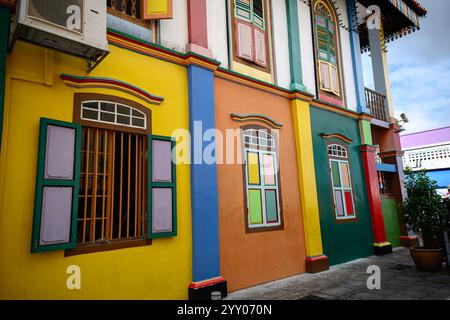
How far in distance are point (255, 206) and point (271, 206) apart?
17.3 inches

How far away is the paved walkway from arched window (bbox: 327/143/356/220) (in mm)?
1385

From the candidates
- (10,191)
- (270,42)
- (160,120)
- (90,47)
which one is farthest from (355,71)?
(10,191)

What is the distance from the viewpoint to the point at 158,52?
479cm

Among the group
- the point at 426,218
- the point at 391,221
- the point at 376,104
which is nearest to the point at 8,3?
the point at 426,218

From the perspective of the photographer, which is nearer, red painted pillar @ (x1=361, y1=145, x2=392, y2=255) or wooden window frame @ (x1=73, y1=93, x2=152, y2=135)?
wooden window frame @ (x1=73, y1=93, x2=152, y2=135)

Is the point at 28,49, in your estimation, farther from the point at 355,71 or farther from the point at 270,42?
the point at 355,71

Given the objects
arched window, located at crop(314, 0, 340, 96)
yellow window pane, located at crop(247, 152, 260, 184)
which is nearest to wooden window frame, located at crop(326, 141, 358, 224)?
arched window, located at crop(314, 0, 340, 96)

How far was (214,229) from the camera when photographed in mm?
4855

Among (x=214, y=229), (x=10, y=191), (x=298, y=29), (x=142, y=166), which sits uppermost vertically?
(x=298, y=29)

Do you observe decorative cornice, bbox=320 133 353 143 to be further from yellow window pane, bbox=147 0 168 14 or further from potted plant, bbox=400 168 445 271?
yellow window pane, bbox=147 0 168 14

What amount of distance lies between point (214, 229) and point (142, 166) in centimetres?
152

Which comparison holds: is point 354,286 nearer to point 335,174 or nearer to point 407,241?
point 335,174

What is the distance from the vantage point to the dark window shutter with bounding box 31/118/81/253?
3361 mm

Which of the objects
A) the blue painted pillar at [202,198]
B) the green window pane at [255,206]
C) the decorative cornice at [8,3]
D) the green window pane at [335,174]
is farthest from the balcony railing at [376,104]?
the decorative cornice at [8,3]
